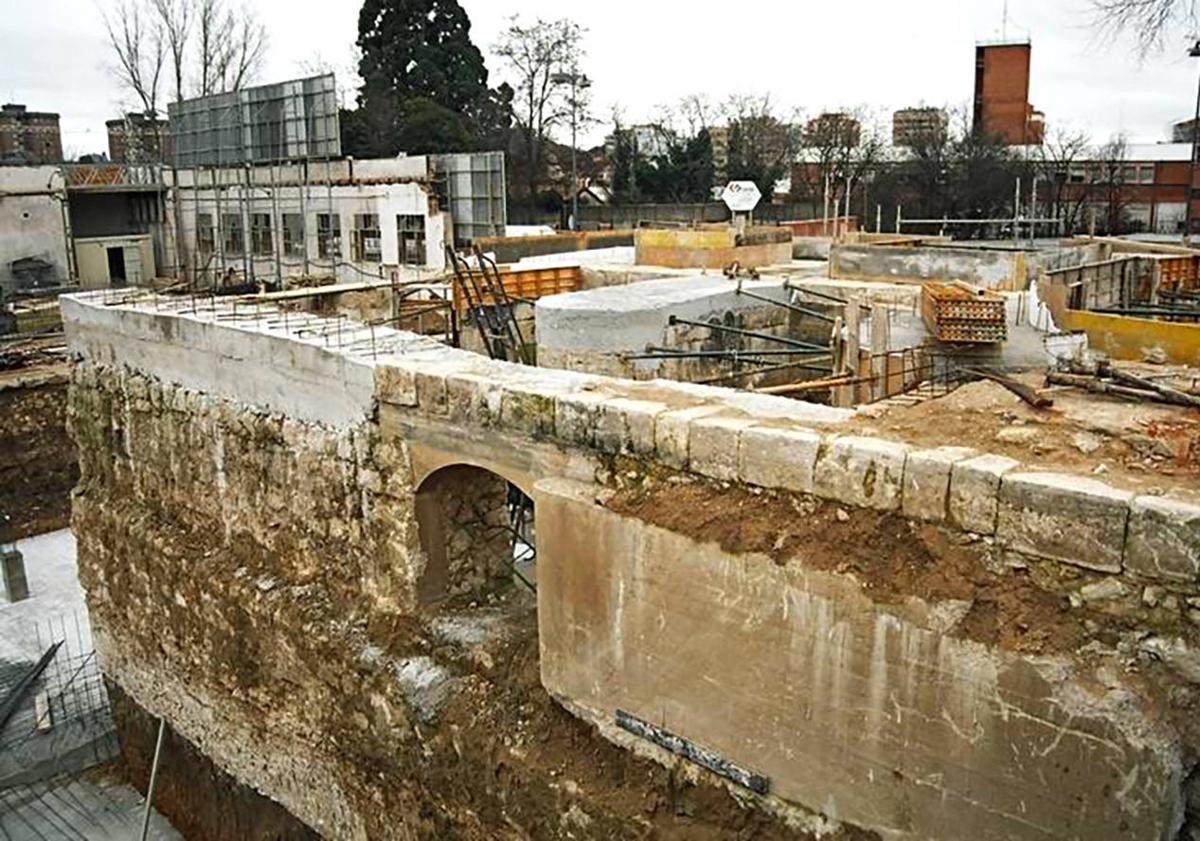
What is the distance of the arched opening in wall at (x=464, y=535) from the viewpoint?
812cm

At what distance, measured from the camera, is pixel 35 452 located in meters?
21.2

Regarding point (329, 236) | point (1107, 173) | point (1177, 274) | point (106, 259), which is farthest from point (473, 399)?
point (1107, 173)

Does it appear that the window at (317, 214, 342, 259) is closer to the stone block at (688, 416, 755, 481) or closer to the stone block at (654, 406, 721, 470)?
the stone block at (654, 406, 721, 470)

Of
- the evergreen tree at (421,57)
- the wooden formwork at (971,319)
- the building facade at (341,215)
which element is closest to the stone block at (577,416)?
the wooden formwork at (971,319)

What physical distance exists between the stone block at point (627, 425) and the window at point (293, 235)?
782 inches

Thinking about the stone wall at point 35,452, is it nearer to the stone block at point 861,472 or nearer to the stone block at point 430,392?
the stone block at point 430,392

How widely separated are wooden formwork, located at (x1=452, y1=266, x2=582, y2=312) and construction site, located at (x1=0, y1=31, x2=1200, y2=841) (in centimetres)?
5

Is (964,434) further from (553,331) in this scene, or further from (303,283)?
(303,283)

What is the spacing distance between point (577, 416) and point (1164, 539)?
3.34 meters

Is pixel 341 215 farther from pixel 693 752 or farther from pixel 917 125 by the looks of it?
pixel 917 125

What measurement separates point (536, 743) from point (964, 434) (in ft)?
11.0

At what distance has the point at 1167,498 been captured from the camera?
465 cm

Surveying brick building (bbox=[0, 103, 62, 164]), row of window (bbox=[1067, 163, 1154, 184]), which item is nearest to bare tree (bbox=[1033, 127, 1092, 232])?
row of window (bbox=[1067, 163, 1154, 184])

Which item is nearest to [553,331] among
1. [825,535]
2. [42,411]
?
[825,535]
